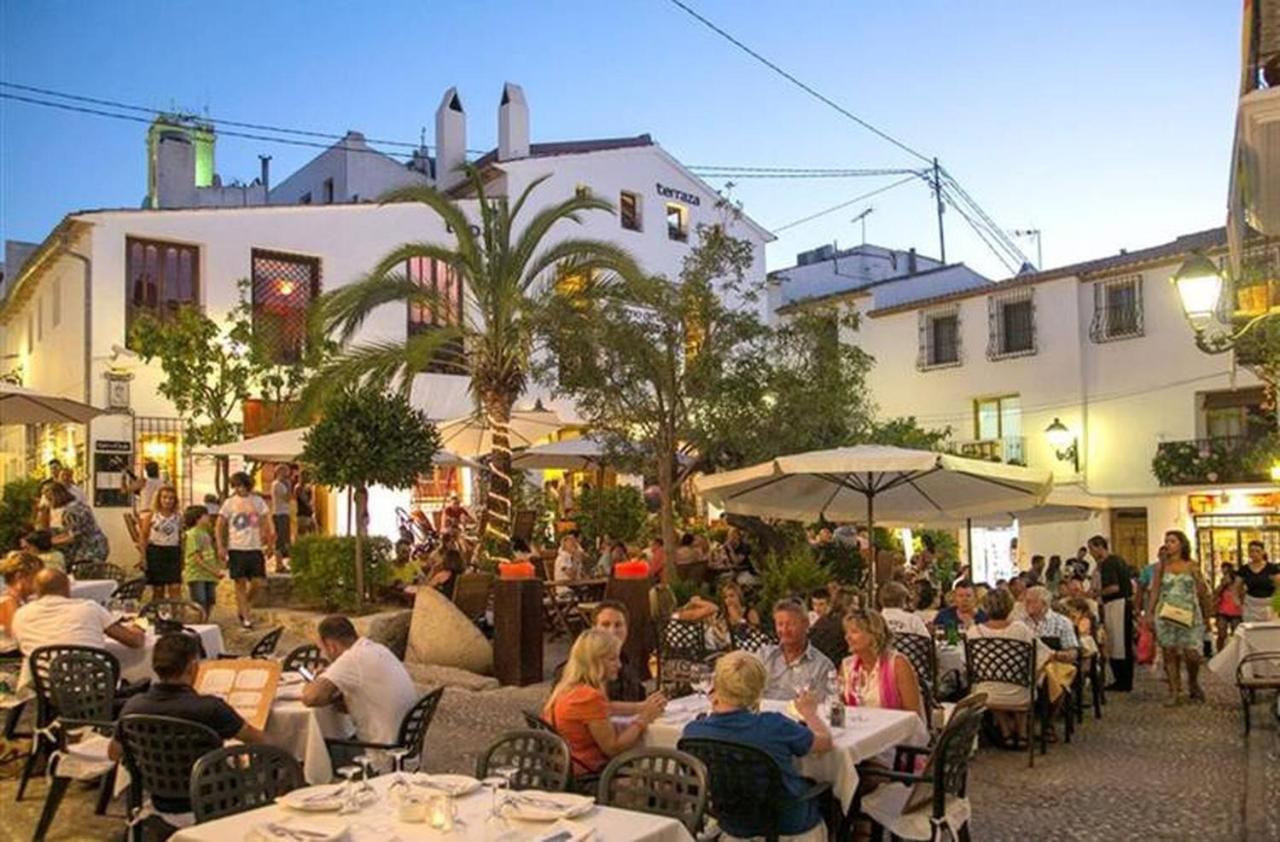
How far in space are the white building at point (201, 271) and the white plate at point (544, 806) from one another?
54.9ft

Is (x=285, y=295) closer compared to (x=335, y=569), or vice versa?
(x=335, y=569)

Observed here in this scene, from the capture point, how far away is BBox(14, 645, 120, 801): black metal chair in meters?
7.50

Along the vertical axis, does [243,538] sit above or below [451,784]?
above

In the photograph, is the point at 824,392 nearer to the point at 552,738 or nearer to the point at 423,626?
the point at 423,626

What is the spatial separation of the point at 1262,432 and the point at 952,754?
25.0 meters

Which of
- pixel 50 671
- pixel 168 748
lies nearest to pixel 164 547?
pixel 50 671

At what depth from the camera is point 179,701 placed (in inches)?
222

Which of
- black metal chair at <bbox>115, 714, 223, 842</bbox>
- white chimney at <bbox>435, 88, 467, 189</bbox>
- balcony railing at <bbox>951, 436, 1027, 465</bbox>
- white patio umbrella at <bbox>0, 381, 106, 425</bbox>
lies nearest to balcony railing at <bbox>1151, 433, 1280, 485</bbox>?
balcony railing at <bbox>951, 436, 1027, 465</bbox>

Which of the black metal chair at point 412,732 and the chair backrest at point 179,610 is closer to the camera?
the black metal chair at point 412,732

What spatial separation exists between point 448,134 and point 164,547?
728 inches

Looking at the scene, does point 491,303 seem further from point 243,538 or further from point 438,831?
point 438,831

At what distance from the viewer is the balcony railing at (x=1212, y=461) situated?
26.6 m

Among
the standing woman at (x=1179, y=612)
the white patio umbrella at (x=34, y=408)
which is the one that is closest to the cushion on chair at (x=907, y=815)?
the standing woman at (x=1179, y=612)

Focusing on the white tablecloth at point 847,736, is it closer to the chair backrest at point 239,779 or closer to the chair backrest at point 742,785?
the chair backrest at point 742,785
